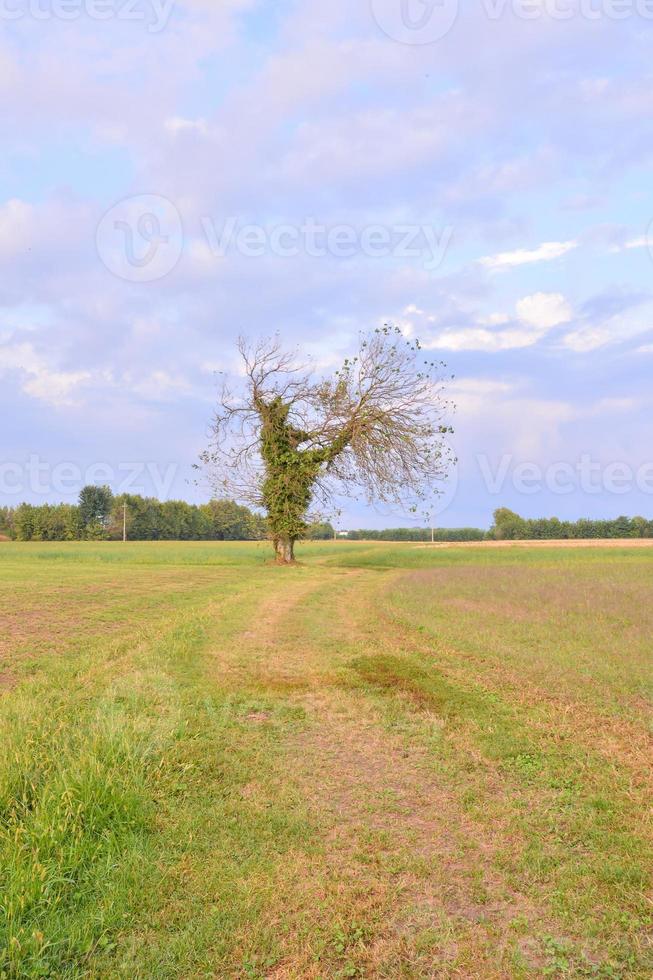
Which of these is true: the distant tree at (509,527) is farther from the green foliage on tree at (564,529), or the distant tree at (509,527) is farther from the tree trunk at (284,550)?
the tree trunk at (284,550)

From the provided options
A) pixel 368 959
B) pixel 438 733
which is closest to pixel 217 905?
pixel 368 959

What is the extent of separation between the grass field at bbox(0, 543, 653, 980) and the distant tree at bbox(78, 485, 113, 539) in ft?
331

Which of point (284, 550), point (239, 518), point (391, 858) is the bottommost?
point (391, 858)

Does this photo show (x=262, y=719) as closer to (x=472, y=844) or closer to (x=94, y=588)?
(x=472, y=844)

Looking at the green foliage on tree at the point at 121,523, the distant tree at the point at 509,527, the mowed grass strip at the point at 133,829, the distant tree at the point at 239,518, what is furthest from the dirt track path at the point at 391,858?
the distant tree at the point at 509,527

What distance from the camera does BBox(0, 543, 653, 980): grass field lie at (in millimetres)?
3779

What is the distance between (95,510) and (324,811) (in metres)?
114

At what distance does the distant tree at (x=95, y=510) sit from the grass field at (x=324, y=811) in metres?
101

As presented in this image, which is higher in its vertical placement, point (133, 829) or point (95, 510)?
point (95, 510)

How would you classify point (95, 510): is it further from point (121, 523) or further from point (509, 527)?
point (509, 527)

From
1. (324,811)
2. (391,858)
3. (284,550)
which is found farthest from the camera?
(284,550)

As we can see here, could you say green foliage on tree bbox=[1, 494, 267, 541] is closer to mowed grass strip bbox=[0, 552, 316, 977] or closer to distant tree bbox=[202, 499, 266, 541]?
distant tree bbox=[202, 499, 266, 541]

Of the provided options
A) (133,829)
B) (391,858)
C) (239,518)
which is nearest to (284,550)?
(239,518)

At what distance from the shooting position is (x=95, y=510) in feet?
367
